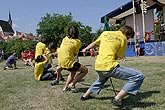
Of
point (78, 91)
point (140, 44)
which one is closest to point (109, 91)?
point (78, 91)

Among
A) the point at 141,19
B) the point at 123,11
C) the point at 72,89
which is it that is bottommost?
the point at 72,89

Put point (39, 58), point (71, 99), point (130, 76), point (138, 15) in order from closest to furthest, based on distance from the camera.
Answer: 1. point (130, 76)
2. point (71, 99)
3. point (39, 58)
4. point (138, 15)

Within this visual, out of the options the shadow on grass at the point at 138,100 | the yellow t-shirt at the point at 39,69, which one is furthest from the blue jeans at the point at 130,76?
the yellow t-shirt at the point at 39,69

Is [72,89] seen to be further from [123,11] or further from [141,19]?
[123,11]

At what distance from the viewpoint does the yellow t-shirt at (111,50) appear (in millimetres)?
5211

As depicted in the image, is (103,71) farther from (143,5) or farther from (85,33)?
(85,33)

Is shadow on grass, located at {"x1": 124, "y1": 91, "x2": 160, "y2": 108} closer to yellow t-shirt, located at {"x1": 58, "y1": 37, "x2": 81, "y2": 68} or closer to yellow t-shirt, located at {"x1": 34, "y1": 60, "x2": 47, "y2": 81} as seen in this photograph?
yellow t-shirt, located at {"x1": 58, "y1": 37, "x2": 81, "y2": 68}

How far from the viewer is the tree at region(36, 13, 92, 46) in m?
71.7

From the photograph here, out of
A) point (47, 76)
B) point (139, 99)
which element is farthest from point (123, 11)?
point (139, 99)

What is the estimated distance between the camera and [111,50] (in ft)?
17.2

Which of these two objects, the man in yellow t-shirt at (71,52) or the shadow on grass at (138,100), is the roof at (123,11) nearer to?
the man in yellow t-shirt at (71,52)

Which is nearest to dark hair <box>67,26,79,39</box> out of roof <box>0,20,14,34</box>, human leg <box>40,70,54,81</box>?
human leg <box>40,70,54,81</box>

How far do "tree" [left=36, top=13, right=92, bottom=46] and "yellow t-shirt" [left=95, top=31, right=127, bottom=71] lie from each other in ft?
212

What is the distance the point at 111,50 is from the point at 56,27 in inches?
2750
